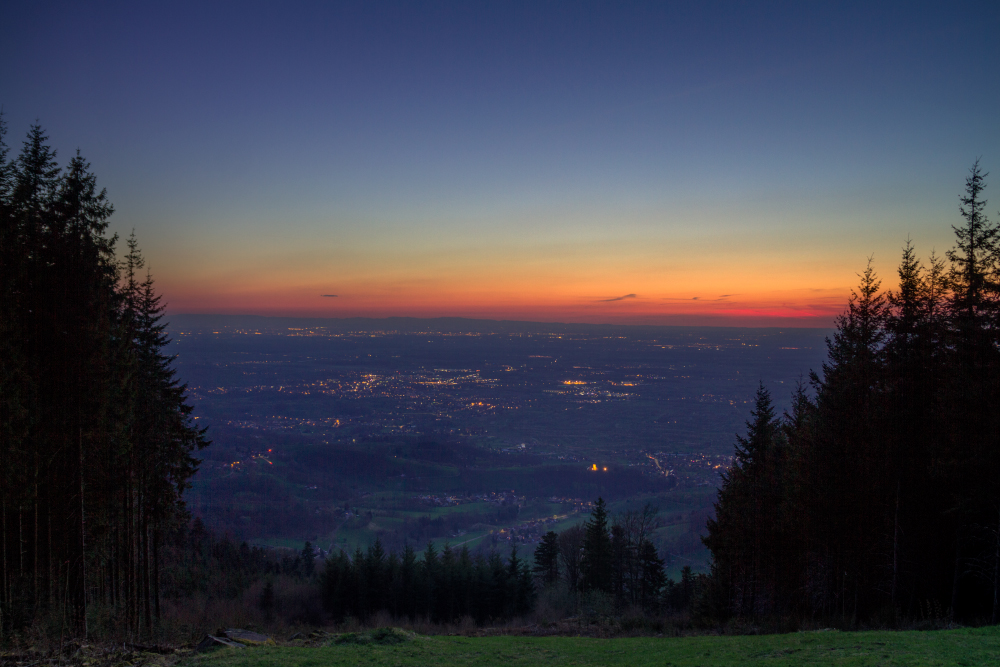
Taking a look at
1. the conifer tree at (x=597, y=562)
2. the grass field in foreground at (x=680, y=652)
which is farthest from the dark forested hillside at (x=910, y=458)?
the conifer tree at (x=597, y=562)

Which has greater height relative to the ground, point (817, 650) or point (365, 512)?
point (817, 650)

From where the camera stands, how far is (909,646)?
31.0 feet

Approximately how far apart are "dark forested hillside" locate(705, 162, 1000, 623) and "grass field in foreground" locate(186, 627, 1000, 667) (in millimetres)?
5438

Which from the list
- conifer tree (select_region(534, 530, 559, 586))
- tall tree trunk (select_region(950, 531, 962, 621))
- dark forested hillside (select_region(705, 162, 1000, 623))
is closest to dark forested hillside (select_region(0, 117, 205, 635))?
dark forested hillside (select_region(705, 162, 1000, 623))

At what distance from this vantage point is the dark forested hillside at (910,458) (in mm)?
14953

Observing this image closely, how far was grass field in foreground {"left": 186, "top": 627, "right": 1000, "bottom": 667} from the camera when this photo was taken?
879 cm

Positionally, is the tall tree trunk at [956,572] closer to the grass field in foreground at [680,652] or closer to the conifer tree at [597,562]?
the grass field in foreground at [680,652]

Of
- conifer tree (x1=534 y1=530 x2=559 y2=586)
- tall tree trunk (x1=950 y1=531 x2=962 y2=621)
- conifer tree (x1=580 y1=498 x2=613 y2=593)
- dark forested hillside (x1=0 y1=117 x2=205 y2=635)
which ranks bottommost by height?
conifer tree (x1=534 y1=530 x2=559 y2=586)

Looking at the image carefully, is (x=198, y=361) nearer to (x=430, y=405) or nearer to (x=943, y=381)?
(x=430, y=405)

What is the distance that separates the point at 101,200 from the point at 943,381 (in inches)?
Answer: 1066

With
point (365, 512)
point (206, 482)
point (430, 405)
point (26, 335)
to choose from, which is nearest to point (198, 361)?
point (430, 405)

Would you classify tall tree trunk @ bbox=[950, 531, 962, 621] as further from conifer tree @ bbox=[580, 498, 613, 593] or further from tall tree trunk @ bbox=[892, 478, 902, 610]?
conifer tree @ bbox=[580, 498, 613, 593]

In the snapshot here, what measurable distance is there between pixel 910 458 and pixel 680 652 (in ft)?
37.1

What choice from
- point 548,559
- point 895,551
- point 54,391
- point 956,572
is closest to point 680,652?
point 895,551
